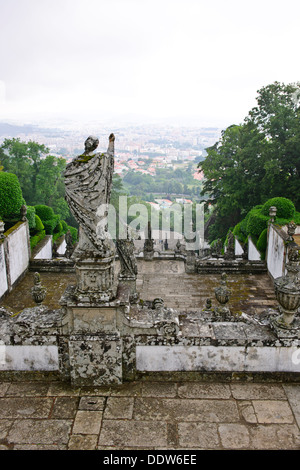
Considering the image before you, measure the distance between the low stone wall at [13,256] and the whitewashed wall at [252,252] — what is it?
33.1 feet

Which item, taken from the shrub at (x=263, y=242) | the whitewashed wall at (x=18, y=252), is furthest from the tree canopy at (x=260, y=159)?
the whitewashed wall at (x=18, y=252)

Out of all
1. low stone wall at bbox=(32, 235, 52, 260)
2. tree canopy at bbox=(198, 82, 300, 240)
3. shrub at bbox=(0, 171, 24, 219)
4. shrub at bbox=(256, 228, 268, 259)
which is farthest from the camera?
tree canopy at bbox=(198, 82, 300, 240)

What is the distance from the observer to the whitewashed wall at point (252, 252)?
17625 mm

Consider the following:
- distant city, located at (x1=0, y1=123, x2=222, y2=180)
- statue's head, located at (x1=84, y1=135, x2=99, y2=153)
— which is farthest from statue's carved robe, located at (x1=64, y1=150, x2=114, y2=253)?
distant city, located at (x1=0, y1=123, x2=222, y2=180)

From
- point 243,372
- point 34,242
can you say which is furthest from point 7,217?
point 243,372

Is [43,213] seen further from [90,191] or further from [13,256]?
[90,191]

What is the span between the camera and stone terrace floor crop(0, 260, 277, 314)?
12.9 meters

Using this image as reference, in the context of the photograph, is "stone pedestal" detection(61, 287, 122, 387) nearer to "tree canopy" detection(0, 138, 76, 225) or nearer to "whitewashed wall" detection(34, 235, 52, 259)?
"whitewashed wall" detection(34, 235, 52, 259)

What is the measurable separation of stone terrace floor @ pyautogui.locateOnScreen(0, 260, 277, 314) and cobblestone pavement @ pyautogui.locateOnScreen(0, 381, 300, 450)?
22.8 ft

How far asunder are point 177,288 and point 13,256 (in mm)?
6154

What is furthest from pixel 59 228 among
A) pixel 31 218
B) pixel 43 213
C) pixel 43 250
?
pixel 43 250

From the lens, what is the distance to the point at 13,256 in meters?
14.2

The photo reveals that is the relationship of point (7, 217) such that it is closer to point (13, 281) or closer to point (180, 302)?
point (13, 281)

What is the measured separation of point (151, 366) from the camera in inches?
224
